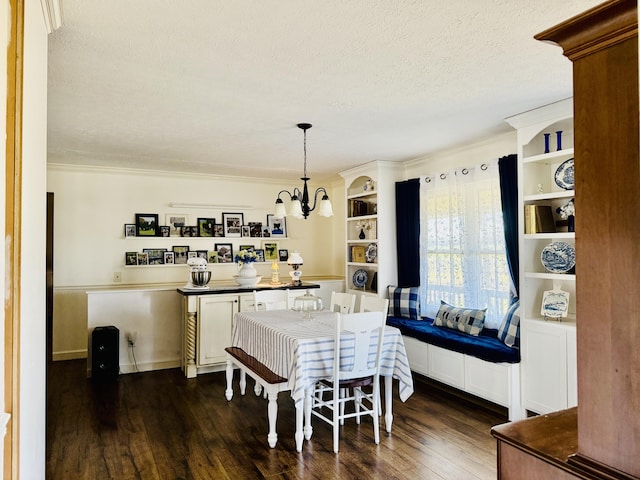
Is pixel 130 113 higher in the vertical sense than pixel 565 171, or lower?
higher

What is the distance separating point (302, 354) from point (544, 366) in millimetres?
1847

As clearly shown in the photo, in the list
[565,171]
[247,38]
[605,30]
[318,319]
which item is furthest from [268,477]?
[565,171]

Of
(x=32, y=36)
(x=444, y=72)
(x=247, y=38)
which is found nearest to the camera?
(x=32, y=36)

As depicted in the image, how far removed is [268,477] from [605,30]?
8.82 ft

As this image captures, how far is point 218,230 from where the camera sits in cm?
618

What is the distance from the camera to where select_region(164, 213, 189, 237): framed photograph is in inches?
232

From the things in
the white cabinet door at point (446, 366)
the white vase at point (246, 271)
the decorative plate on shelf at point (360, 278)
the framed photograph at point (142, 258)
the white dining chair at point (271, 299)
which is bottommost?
the white cabinet door at point (446, 366)

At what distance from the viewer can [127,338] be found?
5.00 m

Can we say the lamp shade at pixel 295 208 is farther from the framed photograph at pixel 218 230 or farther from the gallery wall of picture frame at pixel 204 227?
the framed photograph at pixel 218 230

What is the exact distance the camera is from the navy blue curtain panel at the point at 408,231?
5137 millimetres

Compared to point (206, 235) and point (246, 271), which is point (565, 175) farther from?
point (206, 235)

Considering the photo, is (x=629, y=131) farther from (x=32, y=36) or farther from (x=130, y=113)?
(x=130, y=113)

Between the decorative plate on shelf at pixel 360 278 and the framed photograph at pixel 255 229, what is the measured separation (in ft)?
4.99

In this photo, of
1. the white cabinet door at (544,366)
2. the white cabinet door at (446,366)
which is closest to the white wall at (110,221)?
the white cabinet door at (446,366)
